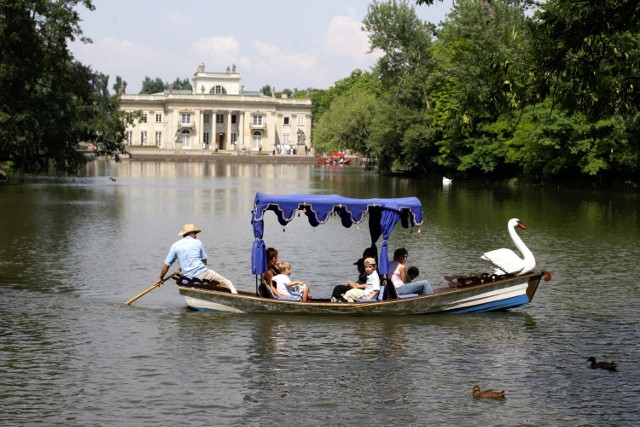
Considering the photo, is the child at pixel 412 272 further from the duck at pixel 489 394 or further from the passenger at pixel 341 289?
the duck at pixel 489 394

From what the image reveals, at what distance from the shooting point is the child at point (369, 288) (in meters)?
22.2

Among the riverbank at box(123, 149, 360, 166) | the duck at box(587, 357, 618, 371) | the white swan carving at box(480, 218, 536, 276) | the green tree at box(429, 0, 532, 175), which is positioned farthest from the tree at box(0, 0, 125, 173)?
the riverbank at box(123, 149, 360, 166)

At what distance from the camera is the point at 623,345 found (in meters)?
19.9

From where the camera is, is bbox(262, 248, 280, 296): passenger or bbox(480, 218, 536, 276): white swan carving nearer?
bbox(480, 218, 536, 276): white swan carving

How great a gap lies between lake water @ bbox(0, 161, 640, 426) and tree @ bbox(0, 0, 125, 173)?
98.7ft

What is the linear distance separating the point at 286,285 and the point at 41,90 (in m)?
58.8

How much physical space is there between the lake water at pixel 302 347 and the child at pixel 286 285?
656 mm

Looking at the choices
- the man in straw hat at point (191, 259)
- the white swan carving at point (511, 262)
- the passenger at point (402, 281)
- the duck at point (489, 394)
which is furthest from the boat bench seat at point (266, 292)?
the duck at point (489, 394)

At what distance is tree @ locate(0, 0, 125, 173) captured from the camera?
2557 inches

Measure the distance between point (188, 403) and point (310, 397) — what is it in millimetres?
1885

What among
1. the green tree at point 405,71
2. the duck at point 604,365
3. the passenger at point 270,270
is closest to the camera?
the duck at point 604,365

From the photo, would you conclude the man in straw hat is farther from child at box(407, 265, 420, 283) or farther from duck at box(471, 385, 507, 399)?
duck at box(471, 385, 507, 399)

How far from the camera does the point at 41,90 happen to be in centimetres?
7694

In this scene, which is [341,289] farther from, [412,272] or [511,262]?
[511,262]
